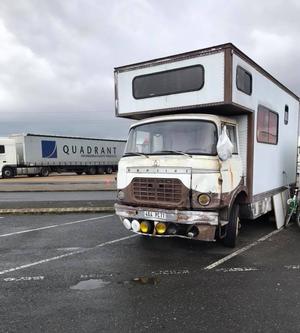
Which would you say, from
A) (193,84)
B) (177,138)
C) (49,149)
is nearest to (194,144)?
(177,138)

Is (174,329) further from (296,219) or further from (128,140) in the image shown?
(296,219)

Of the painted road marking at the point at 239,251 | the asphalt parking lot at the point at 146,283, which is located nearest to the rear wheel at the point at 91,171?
the asphalt parking lot at the point at 146,283

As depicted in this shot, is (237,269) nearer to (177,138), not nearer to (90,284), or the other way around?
(90,284)

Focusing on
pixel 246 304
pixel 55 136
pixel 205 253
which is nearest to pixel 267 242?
pixel 205 253

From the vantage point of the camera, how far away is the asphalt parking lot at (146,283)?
13.0 feet

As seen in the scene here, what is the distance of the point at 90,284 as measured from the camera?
516 centimetres

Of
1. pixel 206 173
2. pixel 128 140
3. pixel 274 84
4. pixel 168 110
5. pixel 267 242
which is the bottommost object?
pixel 267 242

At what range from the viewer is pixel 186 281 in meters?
5.23

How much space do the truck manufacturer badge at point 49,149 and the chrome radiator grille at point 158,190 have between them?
3014 cm

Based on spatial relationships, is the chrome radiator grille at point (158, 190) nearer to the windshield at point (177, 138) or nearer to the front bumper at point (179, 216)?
the front bumper at point (179, 216)

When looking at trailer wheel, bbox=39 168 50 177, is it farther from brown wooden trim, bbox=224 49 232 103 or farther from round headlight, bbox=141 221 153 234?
brown wooden trim, bbox=224 49 232 103

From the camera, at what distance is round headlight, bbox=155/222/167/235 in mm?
6121

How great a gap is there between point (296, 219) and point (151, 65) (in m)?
5.50

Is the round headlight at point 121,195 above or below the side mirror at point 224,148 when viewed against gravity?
below
